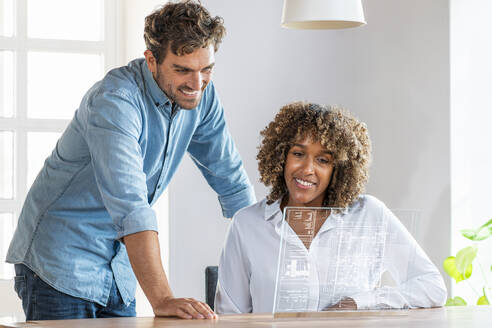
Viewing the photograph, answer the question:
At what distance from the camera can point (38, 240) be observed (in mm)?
2123

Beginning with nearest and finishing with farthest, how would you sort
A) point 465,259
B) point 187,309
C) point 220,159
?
1. point 187,309
2. point 220,159
3. point 465,259

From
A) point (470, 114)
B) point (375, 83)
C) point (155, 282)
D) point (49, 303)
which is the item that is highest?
point (375, 83)

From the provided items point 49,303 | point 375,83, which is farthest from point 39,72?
point 49,303

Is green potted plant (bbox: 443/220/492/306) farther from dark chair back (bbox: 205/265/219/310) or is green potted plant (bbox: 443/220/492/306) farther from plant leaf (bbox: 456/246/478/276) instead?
dark chair back (bbox: 205/265/219/310)

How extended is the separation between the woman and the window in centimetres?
184

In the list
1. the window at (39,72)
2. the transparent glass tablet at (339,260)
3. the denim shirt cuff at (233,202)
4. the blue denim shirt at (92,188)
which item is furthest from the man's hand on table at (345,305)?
the window at (39,72)

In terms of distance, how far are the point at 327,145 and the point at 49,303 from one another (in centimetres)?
86

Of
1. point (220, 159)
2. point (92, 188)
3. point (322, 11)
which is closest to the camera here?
point (92, 188)

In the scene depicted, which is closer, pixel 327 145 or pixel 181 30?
pixel 181 30

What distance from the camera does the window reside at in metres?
3.82

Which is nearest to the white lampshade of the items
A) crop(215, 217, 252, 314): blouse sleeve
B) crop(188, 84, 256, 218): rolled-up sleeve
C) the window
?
crop(188, 84, 256, 218): rolled-up sleeve

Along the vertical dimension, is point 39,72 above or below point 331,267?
above

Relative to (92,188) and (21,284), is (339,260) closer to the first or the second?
(92,188)

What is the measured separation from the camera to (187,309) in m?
1.63
